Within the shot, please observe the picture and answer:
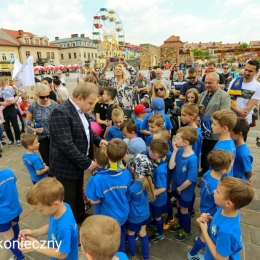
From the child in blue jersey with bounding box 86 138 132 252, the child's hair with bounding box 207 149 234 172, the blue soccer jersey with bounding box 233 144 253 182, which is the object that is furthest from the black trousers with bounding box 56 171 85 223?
the blue soccer jersey with bounding box 233 144 253 182

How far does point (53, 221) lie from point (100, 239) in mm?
670

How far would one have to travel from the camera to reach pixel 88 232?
3.51 feet

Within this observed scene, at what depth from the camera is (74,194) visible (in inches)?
94.8

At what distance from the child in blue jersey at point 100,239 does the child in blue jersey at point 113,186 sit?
71 centimetres

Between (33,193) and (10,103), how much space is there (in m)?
4.91

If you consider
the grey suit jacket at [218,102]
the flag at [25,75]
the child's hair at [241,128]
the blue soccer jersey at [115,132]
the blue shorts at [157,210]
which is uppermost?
the flag at [25,75]

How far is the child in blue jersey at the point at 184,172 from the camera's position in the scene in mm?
2193

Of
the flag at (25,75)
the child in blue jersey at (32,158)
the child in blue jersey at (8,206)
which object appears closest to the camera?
the child in blue jersey at (8,206)

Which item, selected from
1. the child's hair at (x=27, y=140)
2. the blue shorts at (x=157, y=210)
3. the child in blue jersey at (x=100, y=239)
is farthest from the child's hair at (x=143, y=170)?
the child's hair at (x=27, y=140)

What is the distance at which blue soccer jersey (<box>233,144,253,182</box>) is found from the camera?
235 cm

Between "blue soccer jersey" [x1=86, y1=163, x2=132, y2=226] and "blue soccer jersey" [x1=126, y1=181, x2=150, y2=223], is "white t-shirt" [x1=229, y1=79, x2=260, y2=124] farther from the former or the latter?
"blue soccer jersey" [x1=86, y1=163, x2=132, y2=226]

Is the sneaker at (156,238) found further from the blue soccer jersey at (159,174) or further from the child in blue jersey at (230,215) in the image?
the child in blue jersey at (230,215)

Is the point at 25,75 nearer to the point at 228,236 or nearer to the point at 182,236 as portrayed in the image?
the point at 182,236

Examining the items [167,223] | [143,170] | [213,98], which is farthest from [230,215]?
[213,98]
